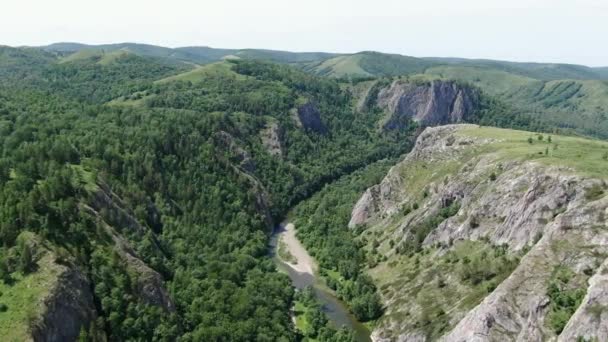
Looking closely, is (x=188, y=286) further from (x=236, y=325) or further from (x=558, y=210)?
(x=558, y=210)

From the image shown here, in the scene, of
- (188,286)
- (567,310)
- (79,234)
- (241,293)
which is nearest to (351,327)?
(241,293)

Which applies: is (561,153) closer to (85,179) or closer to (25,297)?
(85,179)

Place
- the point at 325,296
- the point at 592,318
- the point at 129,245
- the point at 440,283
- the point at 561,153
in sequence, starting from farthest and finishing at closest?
the point at 325,296 < the point at 561,153 < the point at 440,283 < the point at 129,245 < the point at 592,318

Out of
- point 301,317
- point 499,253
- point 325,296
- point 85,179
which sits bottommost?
point 325,296

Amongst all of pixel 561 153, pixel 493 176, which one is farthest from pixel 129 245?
pixel 561 153

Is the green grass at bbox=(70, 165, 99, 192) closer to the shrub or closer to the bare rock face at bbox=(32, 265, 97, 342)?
the bare rock face at bbox=(32, 265, 97, 342)

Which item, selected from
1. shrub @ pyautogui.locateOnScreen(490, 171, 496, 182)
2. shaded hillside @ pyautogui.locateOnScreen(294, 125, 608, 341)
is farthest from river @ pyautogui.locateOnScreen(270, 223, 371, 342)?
shrub @ pyautogui.locateOnScreen(490, 171, 496, 182)

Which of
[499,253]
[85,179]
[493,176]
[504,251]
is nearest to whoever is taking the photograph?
[499,253]
